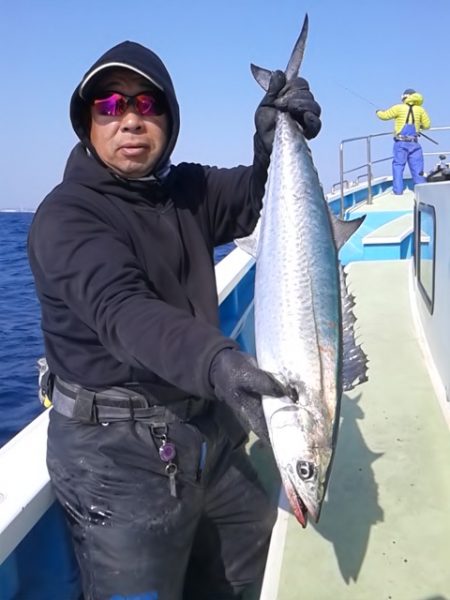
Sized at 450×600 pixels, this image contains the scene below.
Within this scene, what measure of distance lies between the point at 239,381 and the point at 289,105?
3.74 feet

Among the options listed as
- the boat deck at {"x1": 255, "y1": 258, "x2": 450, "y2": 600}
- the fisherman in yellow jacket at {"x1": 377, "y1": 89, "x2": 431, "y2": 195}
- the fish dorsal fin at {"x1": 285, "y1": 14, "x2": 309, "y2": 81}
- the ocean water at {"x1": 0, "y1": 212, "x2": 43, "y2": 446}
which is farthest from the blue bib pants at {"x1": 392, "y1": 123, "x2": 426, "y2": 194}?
the fish dorsal fin at {"x1": 285, "y1": 14, "x2": 309, "y2": 81}

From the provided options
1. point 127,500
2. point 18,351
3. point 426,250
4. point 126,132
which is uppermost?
point 126,132

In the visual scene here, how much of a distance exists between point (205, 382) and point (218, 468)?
0.91 m

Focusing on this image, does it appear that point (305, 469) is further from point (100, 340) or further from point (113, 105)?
point (113, 105)

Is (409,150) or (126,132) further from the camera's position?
(409,150)

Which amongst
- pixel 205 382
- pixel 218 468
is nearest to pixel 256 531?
pixel 218 468

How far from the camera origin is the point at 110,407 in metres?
2.04

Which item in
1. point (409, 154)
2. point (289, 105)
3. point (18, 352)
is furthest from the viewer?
point (409, 154)

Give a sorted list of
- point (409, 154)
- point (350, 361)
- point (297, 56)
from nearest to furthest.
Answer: point (350, 361) < point (297, 56) < point (409, 154)

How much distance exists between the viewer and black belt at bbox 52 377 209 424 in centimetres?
204

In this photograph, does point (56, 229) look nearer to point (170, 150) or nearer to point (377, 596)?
point (170, 150)

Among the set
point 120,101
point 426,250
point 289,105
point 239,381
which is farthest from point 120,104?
point 426,250

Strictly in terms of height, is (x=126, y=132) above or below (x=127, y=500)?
above

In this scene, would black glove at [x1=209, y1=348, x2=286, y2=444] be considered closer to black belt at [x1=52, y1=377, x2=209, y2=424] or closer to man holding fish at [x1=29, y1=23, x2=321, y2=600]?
man holding fish at [x1=29, y1=23, x2=321, y2=600]
